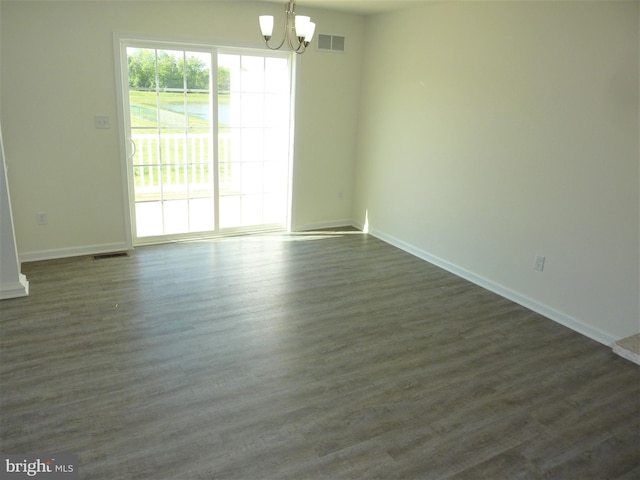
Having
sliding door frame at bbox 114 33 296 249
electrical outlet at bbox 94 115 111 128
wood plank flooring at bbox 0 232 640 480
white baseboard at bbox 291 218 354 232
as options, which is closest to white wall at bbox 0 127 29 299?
wood plank flooring at bbox 0 232 640 480

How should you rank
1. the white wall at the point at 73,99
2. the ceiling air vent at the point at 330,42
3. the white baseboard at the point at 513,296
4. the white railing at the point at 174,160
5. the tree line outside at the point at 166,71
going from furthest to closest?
1. the ceiling air vent at the point at 330,42
2. the white railing at the point at 174,160
3. the tree line outside at the point at 166,71
4. the white wall at the point at 73,99
5. the white baseboard at the point at 513,296

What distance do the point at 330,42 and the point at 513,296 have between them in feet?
11.1

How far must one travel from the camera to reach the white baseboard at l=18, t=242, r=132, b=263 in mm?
4422

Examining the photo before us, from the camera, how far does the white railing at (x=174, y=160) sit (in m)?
4.77

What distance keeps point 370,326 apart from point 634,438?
168 centimetres

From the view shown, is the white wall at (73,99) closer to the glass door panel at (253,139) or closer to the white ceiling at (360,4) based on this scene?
the white ceiling at (360,4)

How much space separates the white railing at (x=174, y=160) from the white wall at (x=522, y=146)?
2.01m

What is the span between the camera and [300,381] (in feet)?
9.07

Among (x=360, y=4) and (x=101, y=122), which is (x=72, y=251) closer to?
(x=101, y=122)

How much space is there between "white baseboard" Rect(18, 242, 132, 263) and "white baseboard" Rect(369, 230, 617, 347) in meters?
2.96

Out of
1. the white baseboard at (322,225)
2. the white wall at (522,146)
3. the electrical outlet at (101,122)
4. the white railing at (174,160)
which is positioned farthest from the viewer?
the white baseboard at (322,225)

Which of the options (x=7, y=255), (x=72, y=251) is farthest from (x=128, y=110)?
(x=7, y=255)

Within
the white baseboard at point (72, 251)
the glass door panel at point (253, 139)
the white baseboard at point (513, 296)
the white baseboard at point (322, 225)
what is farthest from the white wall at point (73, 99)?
the white baseboard at point (513, 296)

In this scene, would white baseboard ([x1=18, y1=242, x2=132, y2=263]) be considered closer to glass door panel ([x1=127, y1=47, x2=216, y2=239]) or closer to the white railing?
glass door panel ([x1=127, y1=47, x2=216, y2=239])
